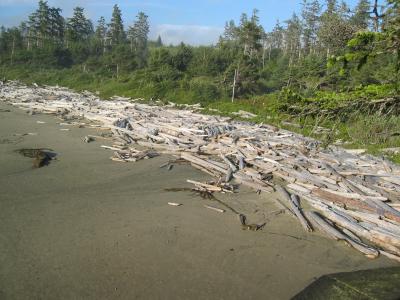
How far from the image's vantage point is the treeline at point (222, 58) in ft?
18.8

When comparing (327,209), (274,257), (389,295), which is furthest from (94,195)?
(389,295)

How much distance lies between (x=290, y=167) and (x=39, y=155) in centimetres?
676

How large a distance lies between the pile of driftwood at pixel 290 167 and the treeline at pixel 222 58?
2054 mm

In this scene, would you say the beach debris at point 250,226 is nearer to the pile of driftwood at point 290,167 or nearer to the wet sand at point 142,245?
the wet sand at point 142,245

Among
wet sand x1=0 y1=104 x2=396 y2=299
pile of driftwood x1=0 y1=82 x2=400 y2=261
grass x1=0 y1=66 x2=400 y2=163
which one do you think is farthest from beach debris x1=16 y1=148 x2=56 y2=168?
grass x1=0 y1=66 x2=400 y2=163

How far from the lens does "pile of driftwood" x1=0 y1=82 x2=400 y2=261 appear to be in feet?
22.9

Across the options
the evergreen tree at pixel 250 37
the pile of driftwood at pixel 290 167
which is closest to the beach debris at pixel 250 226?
the pile of driftwood at pixel 290 167

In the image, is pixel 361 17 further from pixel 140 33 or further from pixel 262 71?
pixel 140 33

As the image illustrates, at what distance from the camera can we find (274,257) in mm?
6121

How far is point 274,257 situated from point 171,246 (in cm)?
163

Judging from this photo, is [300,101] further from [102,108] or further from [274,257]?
[102,108]

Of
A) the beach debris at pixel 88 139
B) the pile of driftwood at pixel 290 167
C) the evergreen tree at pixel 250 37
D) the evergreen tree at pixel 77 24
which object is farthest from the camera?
the evergreen tree at pixel 77 24

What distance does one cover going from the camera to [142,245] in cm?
624

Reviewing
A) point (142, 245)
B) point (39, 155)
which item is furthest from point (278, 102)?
point (39, 155)
